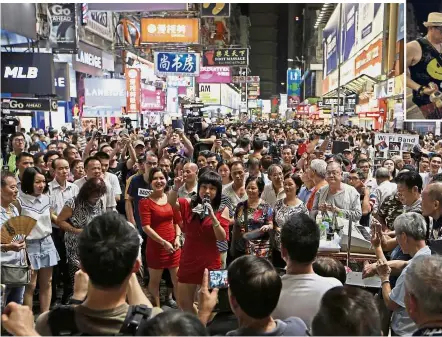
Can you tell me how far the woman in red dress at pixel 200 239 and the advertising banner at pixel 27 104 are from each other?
32.9 ft

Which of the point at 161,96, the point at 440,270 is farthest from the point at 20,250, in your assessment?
the point at 161,96

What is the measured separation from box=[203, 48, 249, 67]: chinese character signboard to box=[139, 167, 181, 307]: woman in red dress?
21.0 meters

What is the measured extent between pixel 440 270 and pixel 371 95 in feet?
97.9

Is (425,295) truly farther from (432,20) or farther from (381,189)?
(381,189)

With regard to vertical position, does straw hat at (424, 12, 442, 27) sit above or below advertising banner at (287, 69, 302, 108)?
below

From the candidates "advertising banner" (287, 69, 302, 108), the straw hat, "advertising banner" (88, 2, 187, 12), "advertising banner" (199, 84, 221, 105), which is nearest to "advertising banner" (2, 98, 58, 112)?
"advertising banner" (88, 2, 187, 12)

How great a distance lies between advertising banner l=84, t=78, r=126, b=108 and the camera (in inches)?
816

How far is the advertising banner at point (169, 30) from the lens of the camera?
2059 centimetres

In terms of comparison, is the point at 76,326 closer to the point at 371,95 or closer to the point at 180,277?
the point at 180,277

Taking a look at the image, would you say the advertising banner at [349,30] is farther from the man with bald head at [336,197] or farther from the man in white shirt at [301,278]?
the man in white shirt at [301,278]

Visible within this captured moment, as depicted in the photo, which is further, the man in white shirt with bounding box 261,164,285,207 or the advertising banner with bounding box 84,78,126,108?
the advertising banner with bounding box 84,78,126,108

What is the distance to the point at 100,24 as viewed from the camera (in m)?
26.5

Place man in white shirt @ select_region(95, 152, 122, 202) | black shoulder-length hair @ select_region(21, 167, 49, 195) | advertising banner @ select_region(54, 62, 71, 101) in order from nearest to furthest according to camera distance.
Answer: black shoulder-length hair @ select_region(21, 167, 49, 195) < man in white shirt @ select_region(95, 152, 122, 202) < advertising banner @ select_region(54, 62, 71, 101)

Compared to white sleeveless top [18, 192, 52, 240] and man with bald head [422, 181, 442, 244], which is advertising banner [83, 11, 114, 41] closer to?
white sleeveless top [18, 192, 52, 240]
